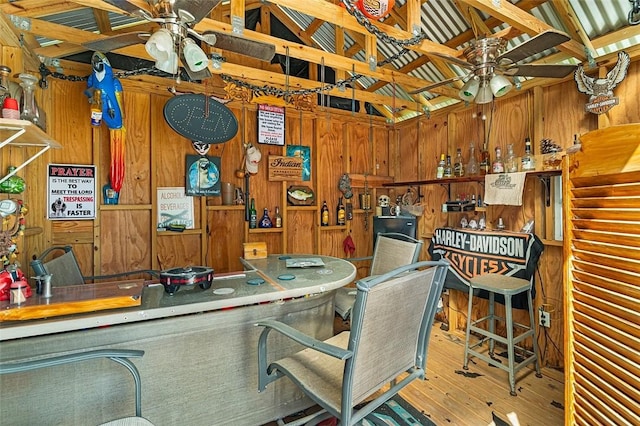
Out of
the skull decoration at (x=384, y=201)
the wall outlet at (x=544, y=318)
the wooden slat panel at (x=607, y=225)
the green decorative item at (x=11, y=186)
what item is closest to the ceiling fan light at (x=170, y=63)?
the green decorative item at (x=11, y=186)

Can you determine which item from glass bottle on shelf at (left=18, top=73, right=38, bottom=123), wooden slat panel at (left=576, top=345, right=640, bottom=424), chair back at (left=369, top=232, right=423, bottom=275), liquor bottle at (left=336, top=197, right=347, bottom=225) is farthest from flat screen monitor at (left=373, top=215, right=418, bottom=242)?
glass bottle on shelf at (left=18, top=73, right=38, bottom=123)

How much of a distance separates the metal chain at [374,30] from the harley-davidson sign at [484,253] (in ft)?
6.27

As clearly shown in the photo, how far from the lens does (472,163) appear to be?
3273mm

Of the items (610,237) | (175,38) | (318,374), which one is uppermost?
(175,38)

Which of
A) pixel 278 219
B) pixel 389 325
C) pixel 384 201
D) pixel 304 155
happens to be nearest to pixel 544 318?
pixel 384 201

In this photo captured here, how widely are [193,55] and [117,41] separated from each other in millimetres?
474

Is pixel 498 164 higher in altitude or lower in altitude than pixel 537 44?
lower

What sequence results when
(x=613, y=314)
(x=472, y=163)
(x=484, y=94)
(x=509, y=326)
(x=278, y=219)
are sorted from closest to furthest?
(x=613, y=314) < (x=484, y=94) < (x=509, y=326) < (x=472, y=163) < (x=278, y=219)

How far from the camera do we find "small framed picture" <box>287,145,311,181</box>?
378 centimetres

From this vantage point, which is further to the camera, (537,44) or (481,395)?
(481,395)

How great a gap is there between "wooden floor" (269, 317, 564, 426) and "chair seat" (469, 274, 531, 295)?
715 mm

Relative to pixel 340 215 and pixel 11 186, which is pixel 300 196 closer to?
pixel 340 215

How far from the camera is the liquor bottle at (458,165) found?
3371 millimetres

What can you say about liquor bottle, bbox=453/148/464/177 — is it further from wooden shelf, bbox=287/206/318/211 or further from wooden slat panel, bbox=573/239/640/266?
wooden slat panel, bbox=573/239/640/266
